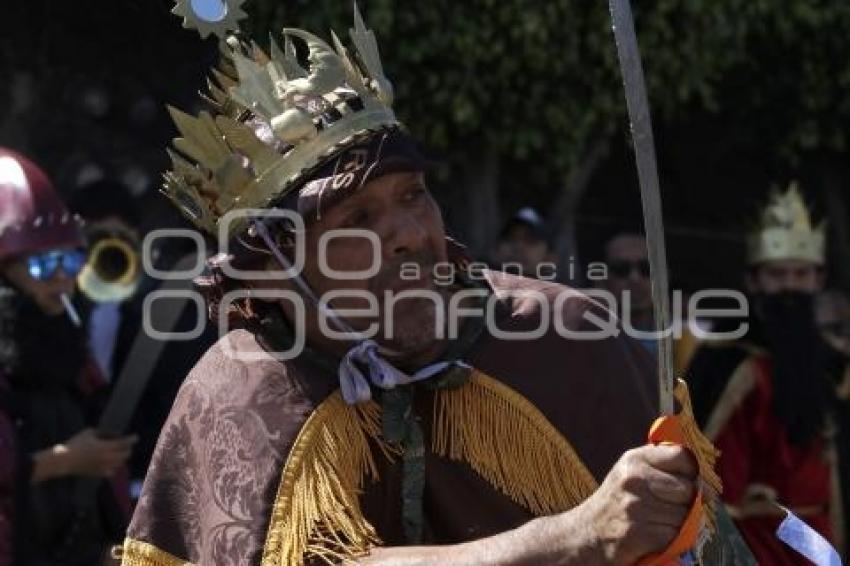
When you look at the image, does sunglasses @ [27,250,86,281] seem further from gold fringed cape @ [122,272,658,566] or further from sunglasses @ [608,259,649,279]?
sunglasses @ [608,259,649,279]

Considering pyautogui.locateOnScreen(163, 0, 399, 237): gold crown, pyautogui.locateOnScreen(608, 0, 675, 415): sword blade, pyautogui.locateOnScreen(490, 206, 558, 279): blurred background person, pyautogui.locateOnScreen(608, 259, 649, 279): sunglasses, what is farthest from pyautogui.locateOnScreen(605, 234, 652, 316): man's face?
pyautogui.locateOnScreen(608, 0, 675, 415): sword blade

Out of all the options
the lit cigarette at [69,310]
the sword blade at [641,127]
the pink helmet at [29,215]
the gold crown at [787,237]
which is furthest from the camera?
the gold crown at [787,237]

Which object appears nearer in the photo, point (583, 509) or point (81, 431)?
point (583, 509)

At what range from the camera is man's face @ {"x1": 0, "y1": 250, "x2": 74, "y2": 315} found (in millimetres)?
5871

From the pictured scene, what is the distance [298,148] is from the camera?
3.60m

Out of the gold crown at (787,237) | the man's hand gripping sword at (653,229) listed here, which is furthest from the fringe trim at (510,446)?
the gold crown at (787,237)

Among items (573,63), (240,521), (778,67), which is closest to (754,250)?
(573,63)

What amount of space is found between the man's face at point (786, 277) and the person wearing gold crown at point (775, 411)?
0.08 meters

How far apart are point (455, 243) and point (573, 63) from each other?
501 cm

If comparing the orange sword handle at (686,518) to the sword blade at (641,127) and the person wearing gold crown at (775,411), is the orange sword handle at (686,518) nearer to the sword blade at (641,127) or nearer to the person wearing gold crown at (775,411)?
the sword blade at (641,127)

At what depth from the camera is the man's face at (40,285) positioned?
587 cm

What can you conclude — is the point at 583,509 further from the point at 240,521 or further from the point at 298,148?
the point at 298,148

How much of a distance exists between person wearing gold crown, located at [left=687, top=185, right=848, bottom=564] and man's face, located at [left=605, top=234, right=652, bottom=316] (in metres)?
0.74

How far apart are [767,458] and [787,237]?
975 millimetres
